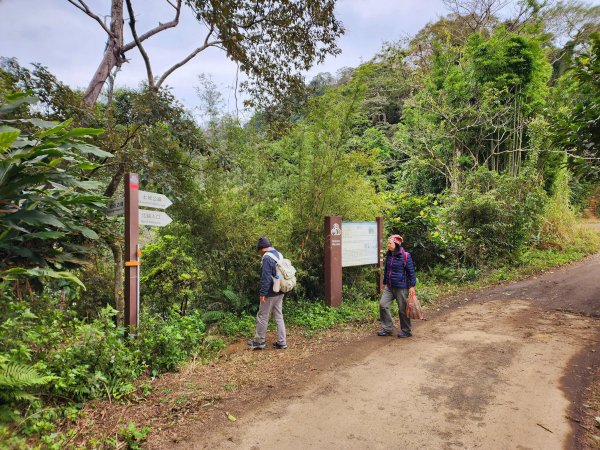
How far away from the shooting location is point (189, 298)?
7203 millimetres

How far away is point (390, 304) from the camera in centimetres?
599

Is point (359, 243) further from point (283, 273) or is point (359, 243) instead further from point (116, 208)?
point (116, 208)

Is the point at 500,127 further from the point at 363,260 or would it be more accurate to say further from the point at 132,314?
the point at 132,314

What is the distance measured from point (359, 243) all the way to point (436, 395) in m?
4.06

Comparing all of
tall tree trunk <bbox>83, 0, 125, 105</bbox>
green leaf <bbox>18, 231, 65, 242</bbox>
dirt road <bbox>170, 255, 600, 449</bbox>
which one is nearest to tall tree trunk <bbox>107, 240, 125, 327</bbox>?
green leaf <bbox>18, 231, 65, 242</bbox>

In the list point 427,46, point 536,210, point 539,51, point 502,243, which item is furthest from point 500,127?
point 427,46

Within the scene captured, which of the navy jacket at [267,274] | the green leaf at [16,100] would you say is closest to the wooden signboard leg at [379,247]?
the navy jacket at [267,274]

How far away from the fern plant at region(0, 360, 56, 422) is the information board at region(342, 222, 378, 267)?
210 inches

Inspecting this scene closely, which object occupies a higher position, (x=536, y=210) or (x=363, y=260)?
(x=536, y=210)

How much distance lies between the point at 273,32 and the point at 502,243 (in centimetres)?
859

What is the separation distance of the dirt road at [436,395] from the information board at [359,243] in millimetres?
1779

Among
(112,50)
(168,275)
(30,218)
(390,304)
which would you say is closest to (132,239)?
(30,218)

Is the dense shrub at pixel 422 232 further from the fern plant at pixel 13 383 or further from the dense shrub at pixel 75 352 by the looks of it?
the fern plant at pixel 13 383

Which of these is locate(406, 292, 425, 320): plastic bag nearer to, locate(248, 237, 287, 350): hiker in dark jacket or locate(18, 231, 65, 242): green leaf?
locate(248, 237, 287, 350): hiker in dark jacket
